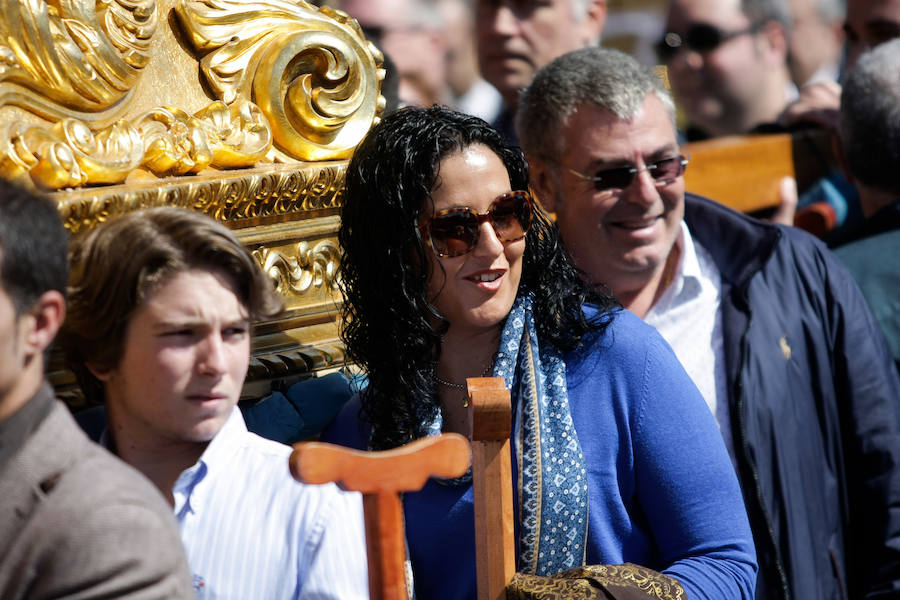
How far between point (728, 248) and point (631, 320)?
2.70 feet

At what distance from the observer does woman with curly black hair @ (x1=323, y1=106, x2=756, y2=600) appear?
1935 millimetres

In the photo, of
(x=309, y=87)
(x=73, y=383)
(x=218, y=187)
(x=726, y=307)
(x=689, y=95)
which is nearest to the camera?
(x=73, y=383)

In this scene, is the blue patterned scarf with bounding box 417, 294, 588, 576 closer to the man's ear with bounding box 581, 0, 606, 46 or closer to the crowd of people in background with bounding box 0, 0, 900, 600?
the crowd of people in background with bounding box 0, 0, 900, 600

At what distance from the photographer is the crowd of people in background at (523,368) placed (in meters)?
1.33

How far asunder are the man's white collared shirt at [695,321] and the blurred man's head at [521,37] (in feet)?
4.03

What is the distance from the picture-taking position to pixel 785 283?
279 cm

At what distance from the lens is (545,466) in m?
1.92

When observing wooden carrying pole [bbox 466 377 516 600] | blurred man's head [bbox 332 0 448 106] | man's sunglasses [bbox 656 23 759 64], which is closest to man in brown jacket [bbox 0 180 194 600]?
wooden carrying pole [bbox 466 377 516 600]

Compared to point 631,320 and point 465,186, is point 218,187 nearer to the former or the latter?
point 465,186

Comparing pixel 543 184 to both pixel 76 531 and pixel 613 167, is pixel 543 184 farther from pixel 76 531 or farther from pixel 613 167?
pixel 76 531

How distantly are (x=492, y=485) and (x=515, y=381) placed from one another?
0.38 meters

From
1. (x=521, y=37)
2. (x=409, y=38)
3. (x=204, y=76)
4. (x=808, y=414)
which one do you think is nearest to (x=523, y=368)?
(x=204, y=76)

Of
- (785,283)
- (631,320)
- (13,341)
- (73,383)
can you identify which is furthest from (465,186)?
(785,283)

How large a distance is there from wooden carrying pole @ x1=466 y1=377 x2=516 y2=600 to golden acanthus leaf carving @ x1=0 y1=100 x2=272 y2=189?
2.18 ft
